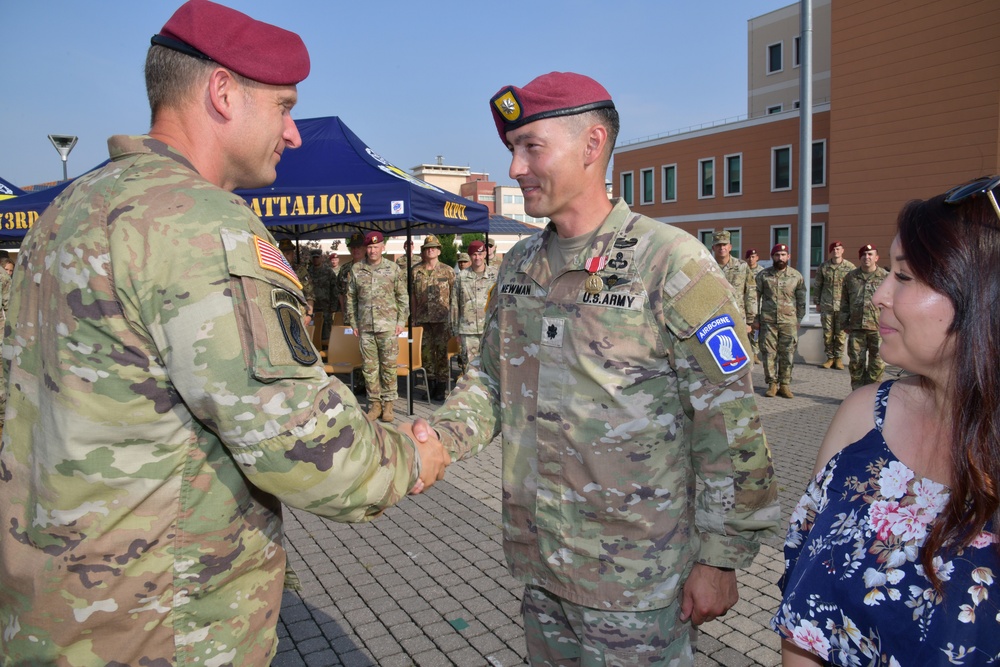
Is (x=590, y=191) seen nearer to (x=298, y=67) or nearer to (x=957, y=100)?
(x=298, y=67)

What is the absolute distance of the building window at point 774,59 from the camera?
40.2m

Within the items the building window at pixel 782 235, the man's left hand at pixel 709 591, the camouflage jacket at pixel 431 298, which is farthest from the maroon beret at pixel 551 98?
the building window at pixel 782 235

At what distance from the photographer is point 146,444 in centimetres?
152

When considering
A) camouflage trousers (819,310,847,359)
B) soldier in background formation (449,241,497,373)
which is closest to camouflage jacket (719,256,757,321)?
camouflage trousers (819,310,847,359)

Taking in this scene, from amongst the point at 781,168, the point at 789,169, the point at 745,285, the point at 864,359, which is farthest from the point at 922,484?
the point at 781,168

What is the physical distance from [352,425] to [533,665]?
3.93ft

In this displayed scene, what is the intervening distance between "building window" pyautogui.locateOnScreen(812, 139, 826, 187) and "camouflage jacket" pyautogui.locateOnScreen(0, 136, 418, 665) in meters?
32.6

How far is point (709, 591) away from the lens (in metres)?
2.07

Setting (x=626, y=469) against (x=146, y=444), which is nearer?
(x=146, y=444)

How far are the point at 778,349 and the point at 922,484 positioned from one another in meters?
9.68

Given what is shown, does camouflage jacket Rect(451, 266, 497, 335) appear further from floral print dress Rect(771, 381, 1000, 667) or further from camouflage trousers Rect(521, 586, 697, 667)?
floral print dress Rect(771, 381, 1000, 667)

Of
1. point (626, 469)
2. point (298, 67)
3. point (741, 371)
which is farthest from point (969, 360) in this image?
point (298, 67)

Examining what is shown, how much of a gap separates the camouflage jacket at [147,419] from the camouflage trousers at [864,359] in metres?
10.0

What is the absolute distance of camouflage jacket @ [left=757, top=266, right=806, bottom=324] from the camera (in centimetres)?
1059
